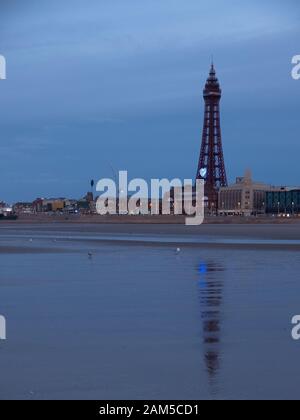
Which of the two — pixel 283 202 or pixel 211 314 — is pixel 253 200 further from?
pixel 211 314

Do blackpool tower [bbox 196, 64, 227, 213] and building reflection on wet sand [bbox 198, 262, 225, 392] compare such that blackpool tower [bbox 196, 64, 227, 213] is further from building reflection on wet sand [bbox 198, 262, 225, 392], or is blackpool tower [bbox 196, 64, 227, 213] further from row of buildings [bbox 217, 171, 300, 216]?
building reflection on wet sand [bbox 198, 262, 225, 392]

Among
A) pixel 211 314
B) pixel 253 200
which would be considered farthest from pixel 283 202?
pixel 211 314

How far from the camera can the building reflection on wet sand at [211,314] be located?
27.0 ft

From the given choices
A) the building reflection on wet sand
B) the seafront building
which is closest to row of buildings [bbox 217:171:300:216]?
the seafront building

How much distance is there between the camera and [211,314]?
11.9 metres

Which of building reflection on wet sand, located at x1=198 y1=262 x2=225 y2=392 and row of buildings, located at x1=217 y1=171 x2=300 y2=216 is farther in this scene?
row of buildings, located at x1=217 y1=171 x2=300 y2=216

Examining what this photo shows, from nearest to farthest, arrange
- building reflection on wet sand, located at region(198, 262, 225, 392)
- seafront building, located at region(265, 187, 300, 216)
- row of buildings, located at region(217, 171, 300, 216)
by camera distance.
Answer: building reflection on wet sand, located at region(198, 262, 225, 392), seafront building, located at region(265, 187, 300, 216), row of buildings, located at region(217, 171, 300, 216)

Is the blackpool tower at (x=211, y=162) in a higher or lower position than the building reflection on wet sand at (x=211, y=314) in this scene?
higher

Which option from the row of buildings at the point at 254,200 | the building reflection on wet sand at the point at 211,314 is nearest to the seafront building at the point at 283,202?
the row of buildings at the point at 254,200

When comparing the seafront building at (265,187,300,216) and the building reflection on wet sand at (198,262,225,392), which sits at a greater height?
the seafront building at (265,187,300,216)

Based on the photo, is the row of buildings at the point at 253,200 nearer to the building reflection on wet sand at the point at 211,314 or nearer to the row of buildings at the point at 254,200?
the row of buildings at the point at 254,200

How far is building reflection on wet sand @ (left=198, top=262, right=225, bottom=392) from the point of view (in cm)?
823

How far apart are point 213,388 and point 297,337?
2.95m

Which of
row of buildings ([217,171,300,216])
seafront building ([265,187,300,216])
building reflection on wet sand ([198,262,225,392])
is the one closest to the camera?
building reflection on wet sand ([198,262,225,392])
